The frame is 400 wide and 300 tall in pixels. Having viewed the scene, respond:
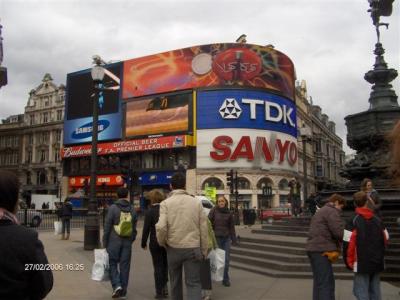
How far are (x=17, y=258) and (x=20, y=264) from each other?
0.13ft

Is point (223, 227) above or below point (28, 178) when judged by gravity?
below

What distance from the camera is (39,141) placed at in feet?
253

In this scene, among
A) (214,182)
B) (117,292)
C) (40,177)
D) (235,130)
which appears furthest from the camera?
(40,177)

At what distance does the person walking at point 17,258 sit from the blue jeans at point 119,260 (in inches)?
188

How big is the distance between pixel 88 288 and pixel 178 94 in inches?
1977

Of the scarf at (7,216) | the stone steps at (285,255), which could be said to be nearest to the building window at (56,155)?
the stone steps at (285,255)

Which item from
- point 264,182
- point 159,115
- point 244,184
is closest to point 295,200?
point 244,184

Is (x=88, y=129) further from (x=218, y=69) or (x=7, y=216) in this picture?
(x=7, y=216)

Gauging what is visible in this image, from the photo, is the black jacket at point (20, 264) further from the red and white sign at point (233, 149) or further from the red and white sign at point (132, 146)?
the red and white sign at point (132, 146)

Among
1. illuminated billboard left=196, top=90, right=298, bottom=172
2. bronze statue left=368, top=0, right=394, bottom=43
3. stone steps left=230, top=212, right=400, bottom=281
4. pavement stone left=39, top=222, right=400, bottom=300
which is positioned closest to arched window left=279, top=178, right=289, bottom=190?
illuminated billboard left=196, top=90, right=298, bottom=172

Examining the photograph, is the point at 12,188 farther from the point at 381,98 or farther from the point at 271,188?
the point at 271,188

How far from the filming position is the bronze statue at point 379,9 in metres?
11.8

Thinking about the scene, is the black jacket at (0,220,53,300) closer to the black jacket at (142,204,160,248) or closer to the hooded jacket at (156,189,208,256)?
the hooded jacket at (156,189,208,256)

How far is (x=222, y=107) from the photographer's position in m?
55.2
